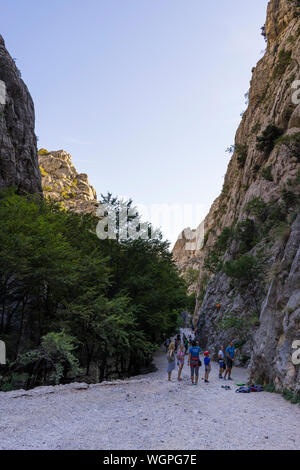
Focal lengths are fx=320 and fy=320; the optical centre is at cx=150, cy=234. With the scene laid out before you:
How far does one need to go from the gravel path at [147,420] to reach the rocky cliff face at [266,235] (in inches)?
82.4

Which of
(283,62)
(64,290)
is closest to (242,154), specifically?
(283,62)

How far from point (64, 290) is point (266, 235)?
16570 mm

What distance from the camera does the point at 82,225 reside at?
22594 millimetres

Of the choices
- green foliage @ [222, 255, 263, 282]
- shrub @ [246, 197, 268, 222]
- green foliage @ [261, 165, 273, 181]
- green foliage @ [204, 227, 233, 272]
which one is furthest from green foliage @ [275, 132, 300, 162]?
green foliage @ [204, 227, 233, 272]

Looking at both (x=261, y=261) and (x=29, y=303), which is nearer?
(x=29, y=303)

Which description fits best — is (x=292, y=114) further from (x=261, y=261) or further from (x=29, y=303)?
(x=29, y=303)

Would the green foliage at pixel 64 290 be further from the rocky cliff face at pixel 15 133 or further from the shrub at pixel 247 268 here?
the shrub at pixel 247 268

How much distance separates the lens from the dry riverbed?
19.0 ft

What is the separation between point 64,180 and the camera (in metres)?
101

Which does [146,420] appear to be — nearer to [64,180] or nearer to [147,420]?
[147,420]

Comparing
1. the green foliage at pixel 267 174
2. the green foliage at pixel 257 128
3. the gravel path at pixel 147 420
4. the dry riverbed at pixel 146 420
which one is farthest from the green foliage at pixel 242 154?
the gravel path at pixel 147 420

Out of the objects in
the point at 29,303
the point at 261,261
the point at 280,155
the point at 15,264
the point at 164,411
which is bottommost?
the point at 164,411

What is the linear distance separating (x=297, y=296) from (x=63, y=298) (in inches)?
456
